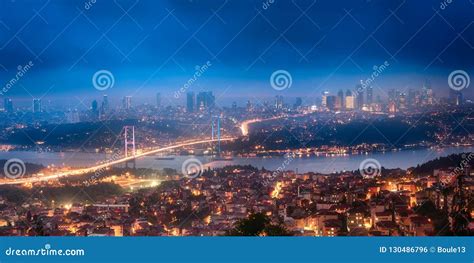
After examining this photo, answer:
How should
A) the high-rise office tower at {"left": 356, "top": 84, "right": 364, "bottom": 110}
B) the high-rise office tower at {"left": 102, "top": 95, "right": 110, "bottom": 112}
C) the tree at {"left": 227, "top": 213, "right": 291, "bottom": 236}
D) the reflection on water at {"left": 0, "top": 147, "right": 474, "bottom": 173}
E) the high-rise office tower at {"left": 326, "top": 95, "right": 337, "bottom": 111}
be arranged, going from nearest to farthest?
the tree at {"left": 227, "top": 213, "right": 291, "bottom": 236}
the high-rise office tower at {"left": 356, "top": 84, "right": 364, "bottom": 110}
the high-rise office tower at {"left": 102, "top": 95, "right": 110, "bottom": 112}
the high-rise office tower at {"left": 326, "top": 95, "right": 337, "bottom": 111}
the reflection on water at {"left": 0, "top": 147, "right": 474, "bottom": 173}

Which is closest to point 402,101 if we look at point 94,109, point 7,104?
point 94,109

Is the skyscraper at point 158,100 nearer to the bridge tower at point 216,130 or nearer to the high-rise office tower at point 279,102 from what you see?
the bridge tower at point 216,130

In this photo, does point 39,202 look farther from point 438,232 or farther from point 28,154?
point 438,232

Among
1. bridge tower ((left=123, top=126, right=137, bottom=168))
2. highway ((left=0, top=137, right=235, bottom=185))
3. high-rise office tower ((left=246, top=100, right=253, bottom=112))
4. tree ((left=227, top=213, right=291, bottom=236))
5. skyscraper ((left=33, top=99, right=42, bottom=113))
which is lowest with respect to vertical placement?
tree ((left=227, top=213, right=291, bottom=236))

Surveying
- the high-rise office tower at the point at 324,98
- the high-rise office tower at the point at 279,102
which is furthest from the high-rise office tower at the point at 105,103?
the high-rise office tower at the point at 324,98

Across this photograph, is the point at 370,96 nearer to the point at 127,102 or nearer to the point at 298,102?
the point at 298,102

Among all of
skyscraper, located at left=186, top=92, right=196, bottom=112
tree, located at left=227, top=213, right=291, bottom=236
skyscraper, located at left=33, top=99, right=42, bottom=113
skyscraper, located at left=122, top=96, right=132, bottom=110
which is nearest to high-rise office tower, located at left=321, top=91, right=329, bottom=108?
skyscraper, located at left=186, top=92, right=196, bottom=112

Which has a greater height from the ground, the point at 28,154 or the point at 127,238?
the point at 28,154

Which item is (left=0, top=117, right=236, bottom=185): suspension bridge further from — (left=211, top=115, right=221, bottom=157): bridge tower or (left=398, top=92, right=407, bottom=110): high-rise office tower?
(left=398, top=92, right=407, bottom=110): high-rise office tower

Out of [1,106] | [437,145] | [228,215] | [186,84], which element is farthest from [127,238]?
[437,145]

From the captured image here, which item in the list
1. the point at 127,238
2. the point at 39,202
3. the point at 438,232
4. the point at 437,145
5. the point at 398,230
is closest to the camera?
the point at 127,238

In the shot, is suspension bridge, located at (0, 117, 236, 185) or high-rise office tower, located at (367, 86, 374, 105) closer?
high-rise office tower, located at (367, 86, 374, 105)
